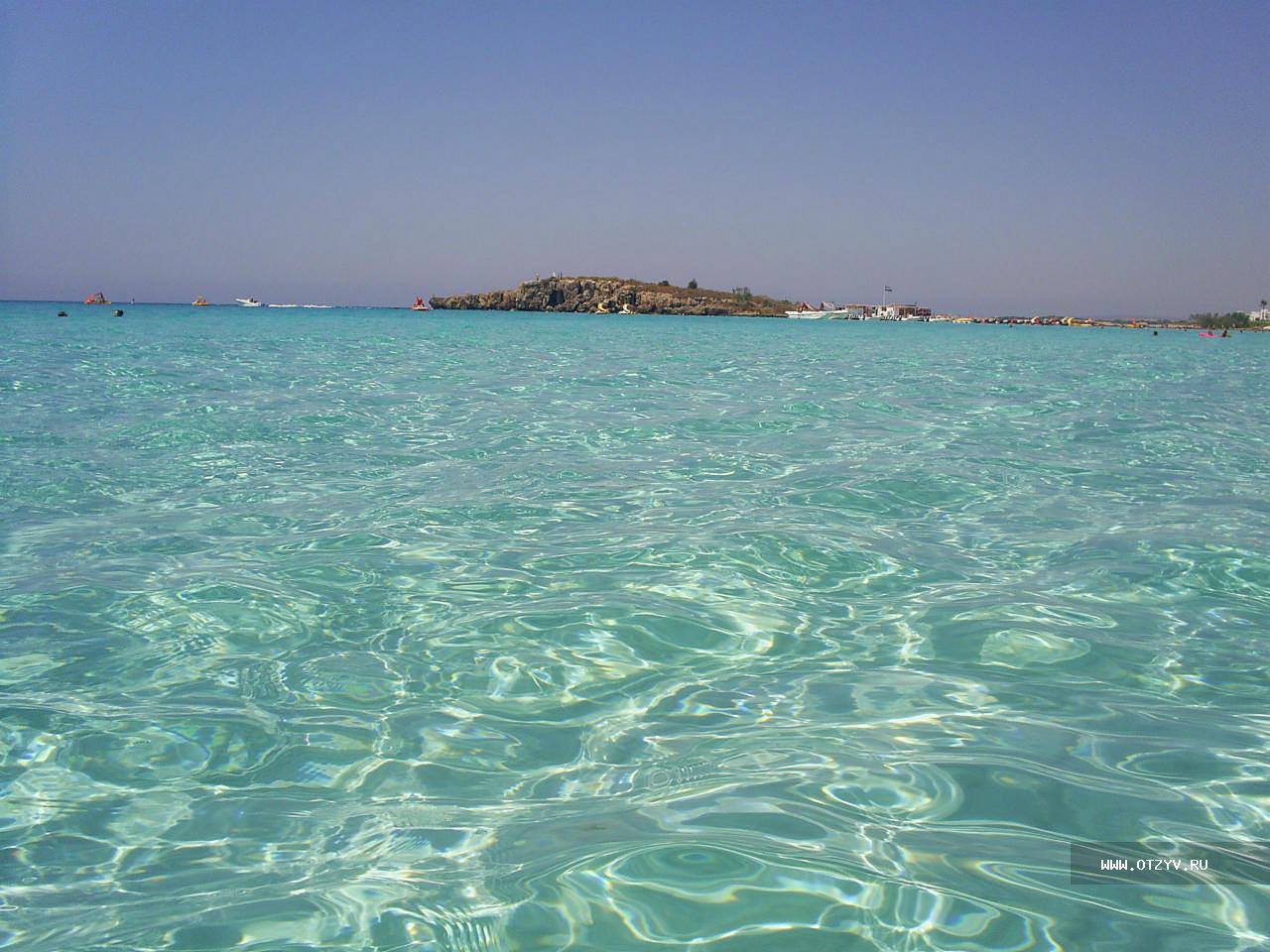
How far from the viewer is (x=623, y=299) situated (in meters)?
147

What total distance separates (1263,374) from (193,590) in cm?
2964

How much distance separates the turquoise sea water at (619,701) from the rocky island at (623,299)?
449 feet

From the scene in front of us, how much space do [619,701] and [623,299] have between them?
147 metres

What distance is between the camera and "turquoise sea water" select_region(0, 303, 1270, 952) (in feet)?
7.18

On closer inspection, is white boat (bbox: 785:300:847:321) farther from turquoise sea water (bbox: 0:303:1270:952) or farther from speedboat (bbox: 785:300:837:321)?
turquoise sea water (bbox: 0:303:1270:952)

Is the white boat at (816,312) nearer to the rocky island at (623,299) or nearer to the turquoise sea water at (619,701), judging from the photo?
the rocky island at (623,299)

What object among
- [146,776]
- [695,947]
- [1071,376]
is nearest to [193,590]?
[146,776]

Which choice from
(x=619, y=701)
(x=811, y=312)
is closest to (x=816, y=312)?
(x=811, y=312)

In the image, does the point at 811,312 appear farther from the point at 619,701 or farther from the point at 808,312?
the point at 619,701

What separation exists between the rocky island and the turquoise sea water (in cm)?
13692

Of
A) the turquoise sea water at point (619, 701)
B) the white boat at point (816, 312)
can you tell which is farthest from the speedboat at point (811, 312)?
the turquoise sea water at point (619, 701)

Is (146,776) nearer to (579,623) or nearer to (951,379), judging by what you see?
(579,623)

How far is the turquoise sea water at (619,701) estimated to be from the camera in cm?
219

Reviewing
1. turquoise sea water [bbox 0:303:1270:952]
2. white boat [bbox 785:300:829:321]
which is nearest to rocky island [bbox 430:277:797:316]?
white boat [bbox 785:300:829:321]
